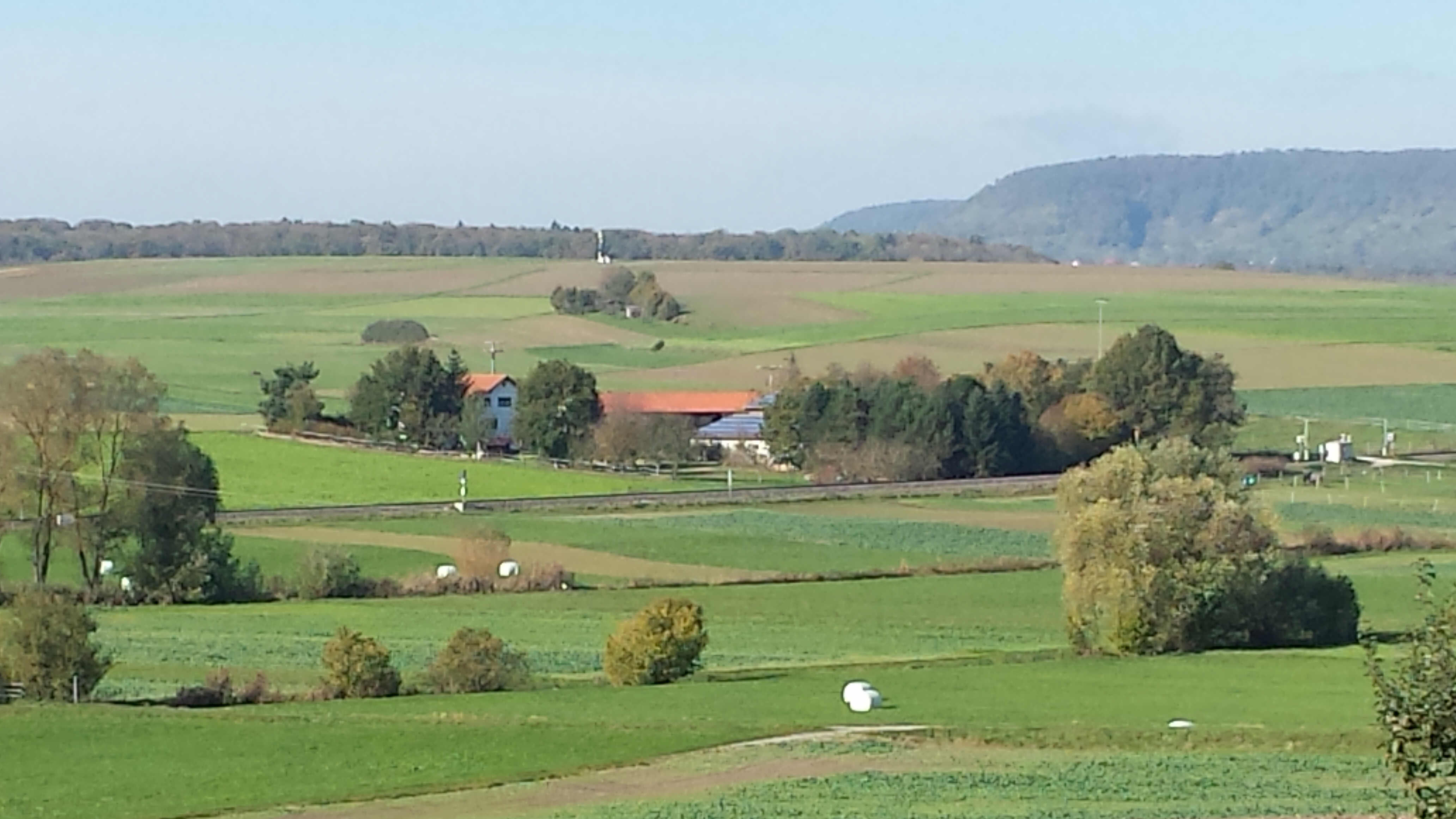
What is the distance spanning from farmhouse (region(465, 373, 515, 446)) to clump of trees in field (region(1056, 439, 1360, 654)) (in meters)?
45.2

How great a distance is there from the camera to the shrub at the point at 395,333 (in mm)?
120812

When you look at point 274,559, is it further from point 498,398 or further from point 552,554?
point 498,398

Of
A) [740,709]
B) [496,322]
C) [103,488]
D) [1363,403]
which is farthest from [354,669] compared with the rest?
[496,322]

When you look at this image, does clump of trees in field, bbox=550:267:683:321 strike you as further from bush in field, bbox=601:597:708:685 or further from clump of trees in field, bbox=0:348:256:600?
bush in field, bbox=601:597:708:685

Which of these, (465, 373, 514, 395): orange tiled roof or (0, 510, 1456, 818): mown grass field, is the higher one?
(465, 373, 514, 395): orange tiled roof

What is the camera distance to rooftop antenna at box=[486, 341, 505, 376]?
4092 inches

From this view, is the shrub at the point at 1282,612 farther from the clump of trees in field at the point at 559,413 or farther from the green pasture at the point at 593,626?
the clump of trees in field at the point at 559,413

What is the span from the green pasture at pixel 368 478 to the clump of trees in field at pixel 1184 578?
2785cm

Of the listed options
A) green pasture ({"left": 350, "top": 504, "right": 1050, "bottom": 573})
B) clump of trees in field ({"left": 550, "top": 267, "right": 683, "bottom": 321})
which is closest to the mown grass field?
green pasture ({"left": 350, "top": 504, "right": 1050, "bottom": 573})

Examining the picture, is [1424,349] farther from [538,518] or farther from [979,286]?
[538,518]

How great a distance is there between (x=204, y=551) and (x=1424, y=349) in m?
74.3

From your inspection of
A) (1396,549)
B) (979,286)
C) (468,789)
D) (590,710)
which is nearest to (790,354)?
(979,286)

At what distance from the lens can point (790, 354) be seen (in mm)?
110438

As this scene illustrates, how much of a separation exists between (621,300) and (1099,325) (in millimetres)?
31956
